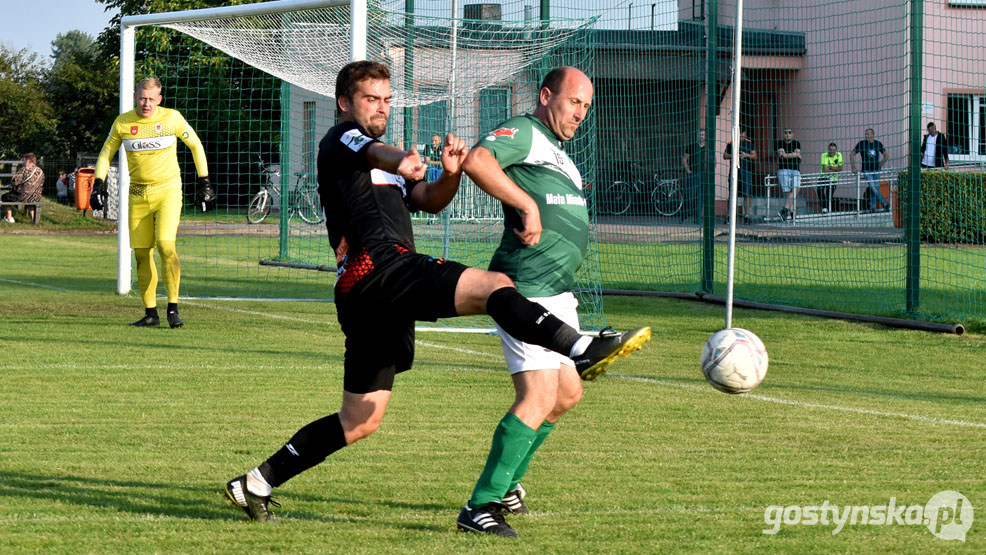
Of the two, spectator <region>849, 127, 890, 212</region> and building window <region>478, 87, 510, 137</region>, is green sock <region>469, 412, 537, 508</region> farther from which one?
spectator <region>849, 127, 890, 212</region>

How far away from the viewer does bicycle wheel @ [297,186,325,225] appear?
18.6 m

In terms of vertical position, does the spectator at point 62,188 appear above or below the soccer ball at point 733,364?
above

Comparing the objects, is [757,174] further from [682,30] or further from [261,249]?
[261,249]

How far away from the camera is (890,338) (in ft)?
35.6

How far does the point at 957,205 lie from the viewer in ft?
61.7

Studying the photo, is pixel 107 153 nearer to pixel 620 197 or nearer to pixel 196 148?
pixel 196 148

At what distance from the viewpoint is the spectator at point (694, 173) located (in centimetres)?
1512

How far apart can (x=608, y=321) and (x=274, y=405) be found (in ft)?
17.1

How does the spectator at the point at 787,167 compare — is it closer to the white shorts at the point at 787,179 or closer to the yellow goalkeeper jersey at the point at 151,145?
the white shorts at the point at 787,179

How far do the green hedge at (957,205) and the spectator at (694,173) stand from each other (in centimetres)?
360

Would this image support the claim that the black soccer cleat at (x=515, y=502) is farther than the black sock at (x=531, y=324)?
Yes

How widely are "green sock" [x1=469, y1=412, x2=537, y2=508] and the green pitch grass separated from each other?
17 cm

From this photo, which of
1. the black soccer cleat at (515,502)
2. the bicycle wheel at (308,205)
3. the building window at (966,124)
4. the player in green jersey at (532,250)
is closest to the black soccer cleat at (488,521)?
the player in green jersey at (532,250)

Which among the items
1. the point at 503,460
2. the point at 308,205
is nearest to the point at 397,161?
the point at 503,460
